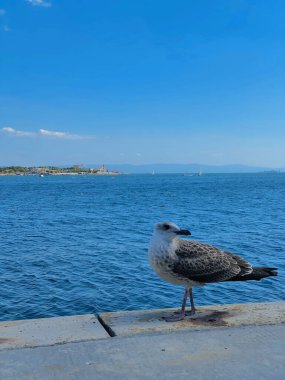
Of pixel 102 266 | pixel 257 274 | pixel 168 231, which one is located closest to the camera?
pixel 168 231

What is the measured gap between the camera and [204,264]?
19.0 ft

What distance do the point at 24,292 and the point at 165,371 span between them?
1215 centimetres

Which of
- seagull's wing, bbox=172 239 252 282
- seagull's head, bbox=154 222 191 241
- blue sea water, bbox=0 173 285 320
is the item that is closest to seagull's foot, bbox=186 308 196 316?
seagull's wing, bbox=172 239 252 282

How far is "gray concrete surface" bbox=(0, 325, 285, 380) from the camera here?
3.76 meters

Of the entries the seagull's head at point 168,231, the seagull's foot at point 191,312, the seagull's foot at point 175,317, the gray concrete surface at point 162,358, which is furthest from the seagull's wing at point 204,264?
the gray concrete surface at point 162,358

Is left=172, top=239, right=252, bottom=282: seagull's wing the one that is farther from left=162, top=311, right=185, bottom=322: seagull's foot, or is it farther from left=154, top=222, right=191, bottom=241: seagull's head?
left=162, top=311, right=185, bottom=322: seagull's foot

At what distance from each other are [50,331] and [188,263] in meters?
1.74

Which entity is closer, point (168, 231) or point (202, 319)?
point (202, 319)

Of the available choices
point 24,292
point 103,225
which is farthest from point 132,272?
point 103,225

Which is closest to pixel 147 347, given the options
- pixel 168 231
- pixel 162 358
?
pixel 162 358

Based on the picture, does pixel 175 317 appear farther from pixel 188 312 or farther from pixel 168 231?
pixel 168 231

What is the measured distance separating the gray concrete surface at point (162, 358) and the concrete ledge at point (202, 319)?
0.96ft

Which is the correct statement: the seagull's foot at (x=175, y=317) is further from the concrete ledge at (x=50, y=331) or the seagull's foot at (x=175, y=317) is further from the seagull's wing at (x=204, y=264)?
the concrete ledge at (x=50, y=331)

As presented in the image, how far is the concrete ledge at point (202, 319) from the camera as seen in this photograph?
5.01m
